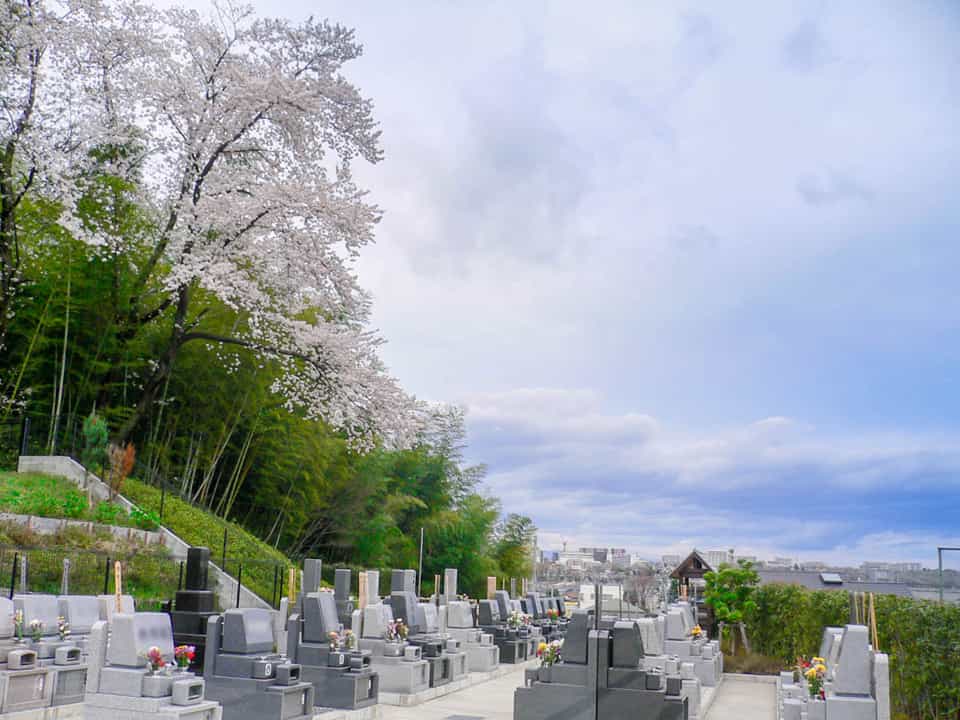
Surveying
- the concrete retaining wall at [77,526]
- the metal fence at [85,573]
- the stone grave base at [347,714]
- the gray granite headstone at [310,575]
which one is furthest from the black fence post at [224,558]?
the stone grave base at [347,714]

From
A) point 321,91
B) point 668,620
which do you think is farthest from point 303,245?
point 668,620

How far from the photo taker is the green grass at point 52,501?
14.4 m

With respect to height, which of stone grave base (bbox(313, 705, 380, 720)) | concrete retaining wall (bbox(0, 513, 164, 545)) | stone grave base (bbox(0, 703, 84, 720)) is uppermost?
concrete retaining wall (bbox(0, 513, 164, 545))

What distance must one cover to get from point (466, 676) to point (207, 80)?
1260 centimetres

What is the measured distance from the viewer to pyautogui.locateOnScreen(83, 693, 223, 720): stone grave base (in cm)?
737

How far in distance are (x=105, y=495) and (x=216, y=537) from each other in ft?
7.22

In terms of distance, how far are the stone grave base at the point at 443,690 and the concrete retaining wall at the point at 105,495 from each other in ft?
14.3

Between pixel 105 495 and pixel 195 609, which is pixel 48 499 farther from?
pixel 195 609

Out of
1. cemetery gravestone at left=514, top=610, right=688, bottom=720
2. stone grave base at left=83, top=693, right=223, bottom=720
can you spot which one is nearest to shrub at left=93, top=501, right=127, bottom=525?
stone grave base at left=83, top=693, right=223, bottom=720

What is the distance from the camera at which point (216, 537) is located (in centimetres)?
1727

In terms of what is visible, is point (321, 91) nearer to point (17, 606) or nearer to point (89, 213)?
point (89, 213)

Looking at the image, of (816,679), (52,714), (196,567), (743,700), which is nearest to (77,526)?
(196,567)

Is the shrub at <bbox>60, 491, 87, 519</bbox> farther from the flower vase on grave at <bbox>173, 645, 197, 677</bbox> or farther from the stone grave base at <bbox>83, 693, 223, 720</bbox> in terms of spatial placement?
the stone grave base at <bbox>83, 693, 223, 720</bbox>

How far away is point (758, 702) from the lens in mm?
13680
